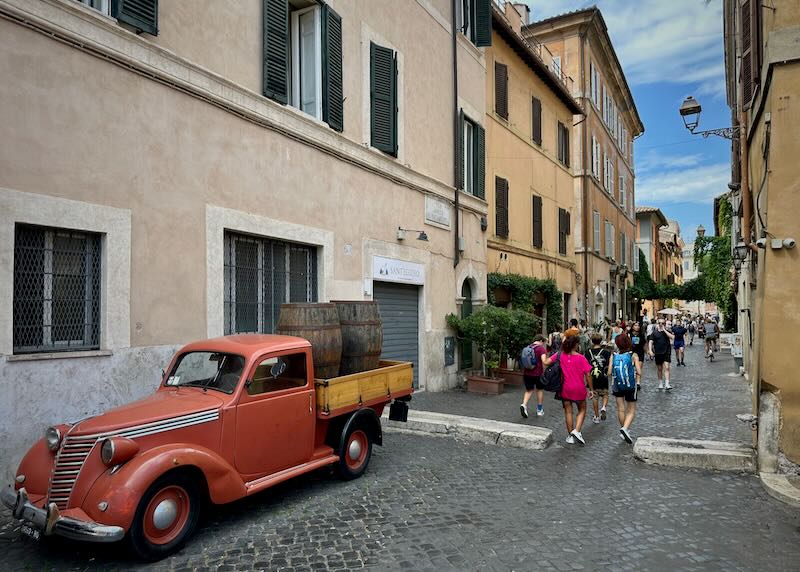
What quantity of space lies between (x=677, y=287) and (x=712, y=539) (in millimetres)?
40288

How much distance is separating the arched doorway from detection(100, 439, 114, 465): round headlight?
33.7ft

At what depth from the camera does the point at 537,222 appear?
60.8ft

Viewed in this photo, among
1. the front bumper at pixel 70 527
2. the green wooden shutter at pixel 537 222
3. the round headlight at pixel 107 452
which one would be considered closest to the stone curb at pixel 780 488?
the front bumper at pixel 70 527

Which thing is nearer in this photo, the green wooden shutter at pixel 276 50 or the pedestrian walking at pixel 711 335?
the green wooden shutter at pixel 276 50

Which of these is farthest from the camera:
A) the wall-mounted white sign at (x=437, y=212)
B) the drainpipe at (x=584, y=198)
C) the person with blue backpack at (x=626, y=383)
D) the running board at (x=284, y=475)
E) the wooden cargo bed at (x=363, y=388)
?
the drainpipe at (x=584, y=198)

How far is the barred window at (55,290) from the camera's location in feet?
17.5

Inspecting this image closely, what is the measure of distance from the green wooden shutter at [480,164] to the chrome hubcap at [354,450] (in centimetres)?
948

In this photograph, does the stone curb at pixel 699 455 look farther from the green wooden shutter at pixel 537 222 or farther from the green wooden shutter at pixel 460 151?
the green wooden shutter at pixel 537 222

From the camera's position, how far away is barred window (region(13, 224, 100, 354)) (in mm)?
5340

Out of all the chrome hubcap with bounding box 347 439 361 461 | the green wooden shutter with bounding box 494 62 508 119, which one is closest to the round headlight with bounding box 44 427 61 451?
the chrome hubcap with bounding box 347 439 361 461

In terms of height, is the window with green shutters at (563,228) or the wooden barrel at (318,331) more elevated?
the window with green shutters at (563,228)

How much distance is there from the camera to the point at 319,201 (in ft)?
29.7

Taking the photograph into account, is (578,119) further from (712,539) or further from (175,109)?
(712,539)

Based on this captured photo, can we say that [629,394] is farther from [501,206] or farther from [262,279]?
[501,206]
